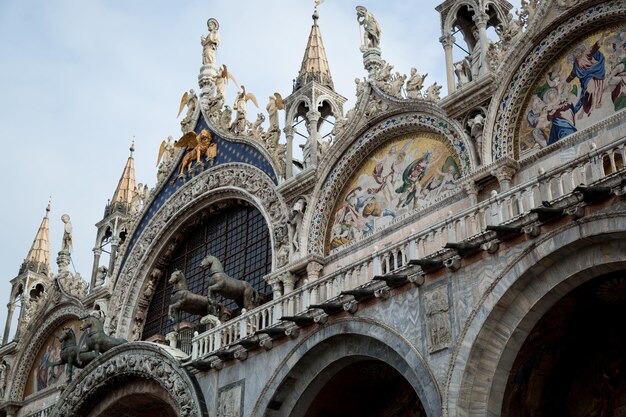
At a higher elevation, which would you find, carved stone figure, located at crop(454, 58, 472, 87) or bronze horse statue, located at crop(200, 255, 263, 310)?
carved stone figure, located at crop(454, 58, 472, 87)

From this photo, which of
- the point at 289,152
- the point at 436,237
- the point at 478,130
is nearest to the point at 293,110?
the point at 289,152

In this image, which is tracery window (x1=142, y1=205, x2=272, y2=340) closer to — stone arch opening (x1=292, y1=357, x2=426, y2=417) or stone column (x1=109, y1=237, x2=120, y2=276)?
stone column (x1=109, y1=237, x2=120, y2=276)

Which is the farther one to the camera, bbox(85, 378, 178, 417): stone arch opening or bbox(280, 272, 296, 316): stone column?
bbox(280, 272, 296, 316): stone column

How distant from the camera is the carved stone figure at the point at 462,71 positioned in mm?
18250

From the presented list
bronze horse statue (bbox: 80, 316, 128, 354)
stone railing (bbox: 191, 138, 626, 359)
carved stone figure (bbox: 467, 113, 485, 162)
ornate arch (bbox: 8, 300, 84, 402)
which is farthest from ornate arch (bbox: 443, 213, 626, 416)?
ornate arch (bbox: 8, 300, 84, 402)

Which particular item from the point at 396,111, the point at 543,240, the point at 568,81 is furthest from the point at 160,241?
the point at 543,240

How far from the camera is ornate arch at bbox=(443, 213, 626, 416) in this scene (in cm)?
1252

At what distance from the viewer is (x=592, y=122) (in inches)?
617

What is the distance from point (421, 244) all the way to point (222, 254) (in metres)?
10.2

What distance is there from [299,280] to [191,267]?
5.56 metres

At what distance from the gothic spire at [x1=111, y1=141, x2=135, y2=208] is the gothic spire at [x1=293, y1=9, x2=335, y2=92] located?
8764 mm

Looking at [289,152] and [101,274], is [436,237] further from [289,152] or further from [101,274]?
[101,274]

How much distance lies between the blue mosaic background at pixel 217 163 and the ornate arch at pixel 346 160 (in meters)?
2.13

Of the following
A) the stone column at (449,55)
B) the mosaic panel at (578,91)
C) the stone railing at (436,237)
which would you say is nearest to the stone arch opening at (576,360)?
the stone railing at (436,237)
